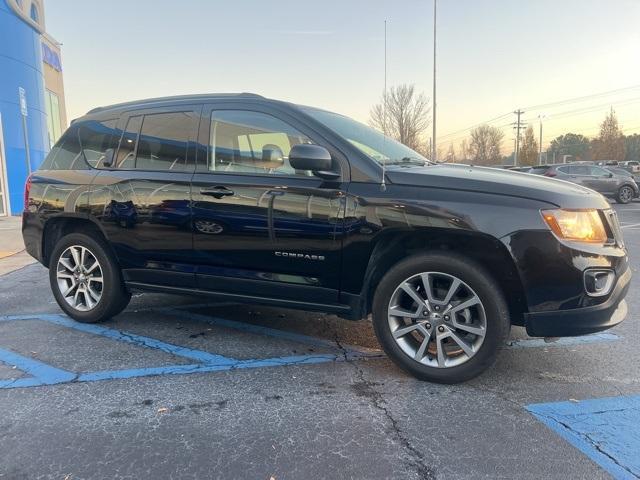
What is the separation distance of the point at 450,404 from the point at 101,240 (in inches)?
126

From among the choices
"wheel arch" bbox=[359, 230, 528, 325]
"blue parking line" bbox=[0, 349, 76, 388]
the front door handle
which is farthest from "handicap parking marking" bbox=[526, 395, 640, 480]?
"blue parking line" bbox=[0, 349, 76, 388]

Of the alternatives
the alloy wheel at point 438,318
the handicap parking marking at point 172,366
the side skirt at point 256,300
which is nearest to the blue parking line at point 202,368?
the handicap parking marking at point 172,366

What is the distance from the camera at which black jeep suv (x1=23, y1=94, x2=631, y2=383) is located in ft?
9.43

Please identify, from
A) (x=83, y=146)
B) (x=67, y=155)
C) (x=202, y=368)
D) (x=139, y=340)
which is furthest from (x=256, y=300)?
(x=67, y=155)

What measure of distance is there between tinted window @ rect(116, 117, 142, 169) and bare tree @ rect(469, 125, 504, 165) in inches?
2763

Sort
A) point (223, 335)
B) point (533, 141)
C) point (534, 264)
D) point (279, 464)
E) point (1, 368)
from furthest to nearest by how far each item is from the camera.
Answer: point (533, 141) < point (223, 335) < point (1, 368) < point (534, 264) < point (279, 464)

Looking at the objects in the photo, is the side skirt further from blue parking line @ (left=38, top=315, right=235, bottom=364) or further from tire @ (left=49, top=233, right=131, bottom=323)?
blue parking line @ (left=38, top=315, right=235, bottom=364)

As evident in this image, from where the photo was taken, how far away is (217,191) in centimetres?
358

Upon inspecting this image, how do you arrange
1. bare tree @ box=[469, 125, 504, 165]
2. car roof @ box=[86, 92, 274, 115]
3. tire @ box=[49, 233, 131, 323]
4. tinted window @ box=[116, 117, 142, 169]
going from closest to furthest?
car roof @ box=[86, 92, 274, 115] → tinted window @ box=[116, 117, 142, 169] → tire @ box=[49, 233, 131, 323] → bare tree @ box=[469, 125, 504, 165]

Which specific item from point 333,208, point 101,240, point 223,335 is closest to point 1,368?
point 101,240

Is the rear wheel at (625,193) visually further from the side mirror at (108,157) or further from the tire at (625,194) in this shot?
the side mirror at (108,157)

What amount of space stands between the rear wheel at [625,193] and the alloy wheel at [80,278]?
20.6m

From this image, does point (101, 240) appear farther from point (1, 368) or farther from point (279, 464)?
point (279, 464)

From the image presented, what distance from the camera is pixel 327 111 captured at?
13.5 feet
